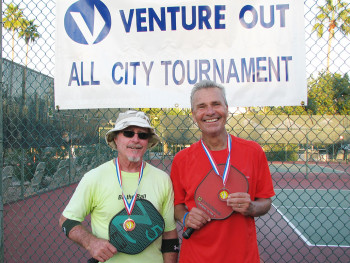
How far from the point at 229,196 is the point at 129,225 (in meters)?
0.70

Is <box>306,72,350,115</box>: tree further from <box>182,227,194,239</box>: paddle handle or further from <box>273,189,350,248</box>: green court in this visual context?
<box>182,227,194,239</box>: paddle handle

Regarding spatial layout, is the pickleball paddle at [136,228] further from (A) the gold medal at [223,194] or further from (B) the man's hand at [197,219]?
(A) the gold medal at [223,194]

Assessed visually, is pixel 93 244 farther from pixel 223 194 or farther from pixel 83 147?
pixel 83 147

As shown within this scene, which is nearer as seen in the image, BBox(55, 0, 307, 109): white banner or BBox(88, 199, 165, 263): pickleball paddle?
BBox(88, 199, 165, 263): pickleball paddle

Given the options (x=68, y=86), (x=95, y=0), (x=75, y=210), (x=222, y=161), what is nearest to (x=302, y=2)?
(x=222, y=161)

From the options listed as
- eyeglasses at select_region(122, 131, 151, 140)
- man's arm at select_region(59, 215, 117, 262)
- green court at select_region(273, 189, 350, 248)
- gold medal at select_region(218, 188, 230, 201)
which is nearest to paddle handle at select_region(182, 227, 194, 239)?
gold medal at select_region(218, 188, 230, 201)

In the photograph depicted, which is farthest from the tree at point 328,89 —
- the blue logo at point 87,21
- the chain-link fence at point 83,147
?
the blue logo at point 87,21

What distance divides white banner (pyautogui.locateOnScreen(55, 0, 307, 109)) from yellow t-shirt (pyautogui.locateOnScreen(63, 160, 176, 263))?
104cm

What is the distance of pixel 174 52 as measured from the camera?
9.51 ft

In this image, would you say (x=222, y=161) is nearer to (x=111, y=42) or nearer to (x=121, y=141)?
(x=121, y=141)

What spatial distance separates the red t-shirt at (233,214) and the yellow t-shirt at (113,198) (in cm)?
14

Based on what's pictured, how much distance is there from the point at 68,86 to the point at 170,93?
1081 millimetres

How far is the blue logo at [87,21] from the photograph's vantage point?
298cm

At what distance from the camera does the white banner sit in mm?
2816
